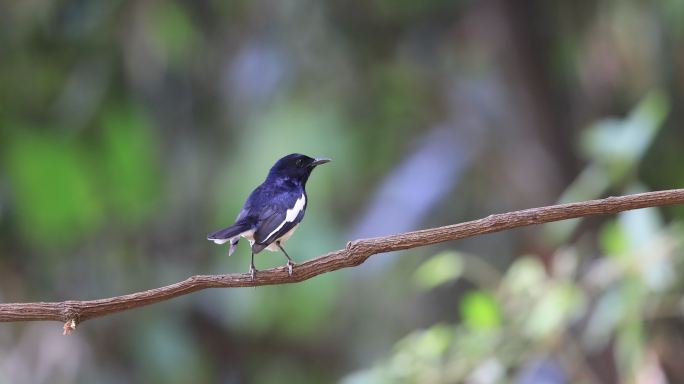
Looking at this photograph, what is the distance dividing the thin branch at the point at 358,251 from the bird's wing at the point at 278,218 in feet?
2.60

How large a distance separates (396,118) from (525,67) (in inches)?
129

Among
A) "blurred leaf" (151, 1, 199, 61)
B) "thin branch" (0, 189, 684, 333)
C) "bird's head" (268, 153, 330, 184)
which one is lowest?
"thin branch" (0, 189, 684, 333)

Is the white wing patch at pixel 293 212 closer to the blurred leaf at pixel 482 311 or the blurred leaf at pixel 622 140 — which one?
the blurred leaf at pixel 482 311

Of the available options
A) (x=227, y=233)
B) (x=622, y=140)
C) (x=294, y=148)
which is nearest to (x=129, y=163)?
(x=294, y=148)

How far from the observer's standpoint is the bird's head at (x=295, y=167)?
3848 millimetres

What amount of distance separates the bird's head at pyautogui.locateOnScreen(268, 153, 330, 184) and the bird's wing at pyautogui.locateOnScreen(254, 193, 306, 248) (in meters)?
0.32

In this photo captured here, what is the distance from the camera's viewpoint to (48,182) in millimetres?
8797

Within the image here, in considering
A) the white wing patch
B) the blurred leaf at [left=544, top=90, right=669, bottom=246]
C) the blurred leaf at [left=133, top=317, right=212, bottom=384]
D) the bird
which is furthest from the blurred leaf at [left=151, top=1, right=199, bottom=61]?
the white wing patch

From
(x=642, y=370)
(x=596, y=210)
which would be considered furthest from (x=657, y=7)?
(x=596, y=210)

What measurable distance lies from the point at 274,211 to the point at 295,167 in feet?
1.85

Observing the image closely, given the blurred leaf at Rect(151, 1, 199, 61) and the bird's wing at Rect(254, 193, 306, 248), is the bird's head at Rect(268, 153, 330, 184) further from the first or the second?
the blurred leaf at Rect(151, 1, 199, 61)

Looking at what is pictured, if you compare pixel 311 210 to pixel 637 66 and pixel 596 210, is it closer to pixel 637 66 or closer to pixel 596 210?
pixel 637 66

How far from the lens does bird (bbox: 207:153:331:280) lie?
10.2 ft

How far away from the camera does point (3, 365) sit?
10.1 metres
